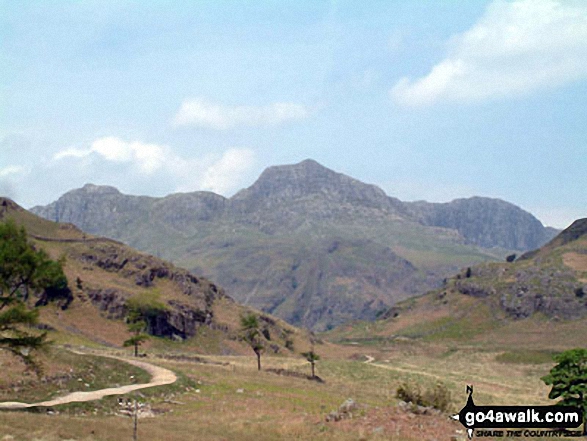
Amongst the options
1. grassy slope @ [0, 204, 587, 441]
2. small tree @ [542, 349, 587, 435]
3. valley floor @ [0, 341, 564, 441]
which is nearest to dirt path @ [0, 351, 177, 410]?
valley floor @ [0, 341, 564, 441]

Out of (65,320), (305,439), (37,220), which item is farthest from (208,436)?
(37,220)


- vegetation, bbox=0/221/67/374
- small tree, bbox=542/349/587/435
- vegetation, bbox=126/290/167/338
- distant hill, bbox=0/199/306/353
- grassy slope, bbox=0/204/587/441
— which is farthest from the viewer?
vegetation, bbox=126/290/167/338

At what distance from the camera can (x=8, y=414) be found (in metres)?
32.4

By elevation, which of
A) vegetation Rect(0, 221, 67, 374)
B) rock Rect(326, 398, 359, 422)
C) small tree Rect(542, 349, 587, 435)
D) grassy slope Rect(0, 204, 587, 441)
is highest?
vegetation Rect(0, 221, 67, 374)

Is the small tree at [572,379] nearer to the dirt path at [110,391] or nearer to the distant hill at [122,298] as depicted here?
the dirt path at [110,391]

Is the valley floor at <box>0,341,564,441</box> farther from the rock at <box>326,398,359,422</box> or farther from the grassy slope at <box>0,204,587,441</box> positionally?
the rock at <box>326,398,359,422</box>

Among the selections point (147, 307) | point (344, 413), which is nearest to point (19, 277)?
point (344, 413)

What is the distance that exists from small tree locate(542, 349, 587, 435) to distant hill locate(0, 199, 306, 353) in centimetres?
10068

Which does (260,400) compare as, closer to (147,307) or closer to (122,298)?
(147,307)

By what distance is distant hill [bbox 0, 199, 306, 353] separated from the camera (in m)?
137

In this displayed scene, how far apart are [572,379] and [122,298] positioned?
123 metres

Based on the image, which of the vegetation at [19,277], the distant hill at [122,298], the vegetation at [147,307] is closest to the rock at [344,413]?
the vegetation at [19,277]

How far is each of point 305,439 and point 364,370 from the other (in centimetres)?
7166

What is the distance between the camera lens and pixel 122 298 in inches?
5817
